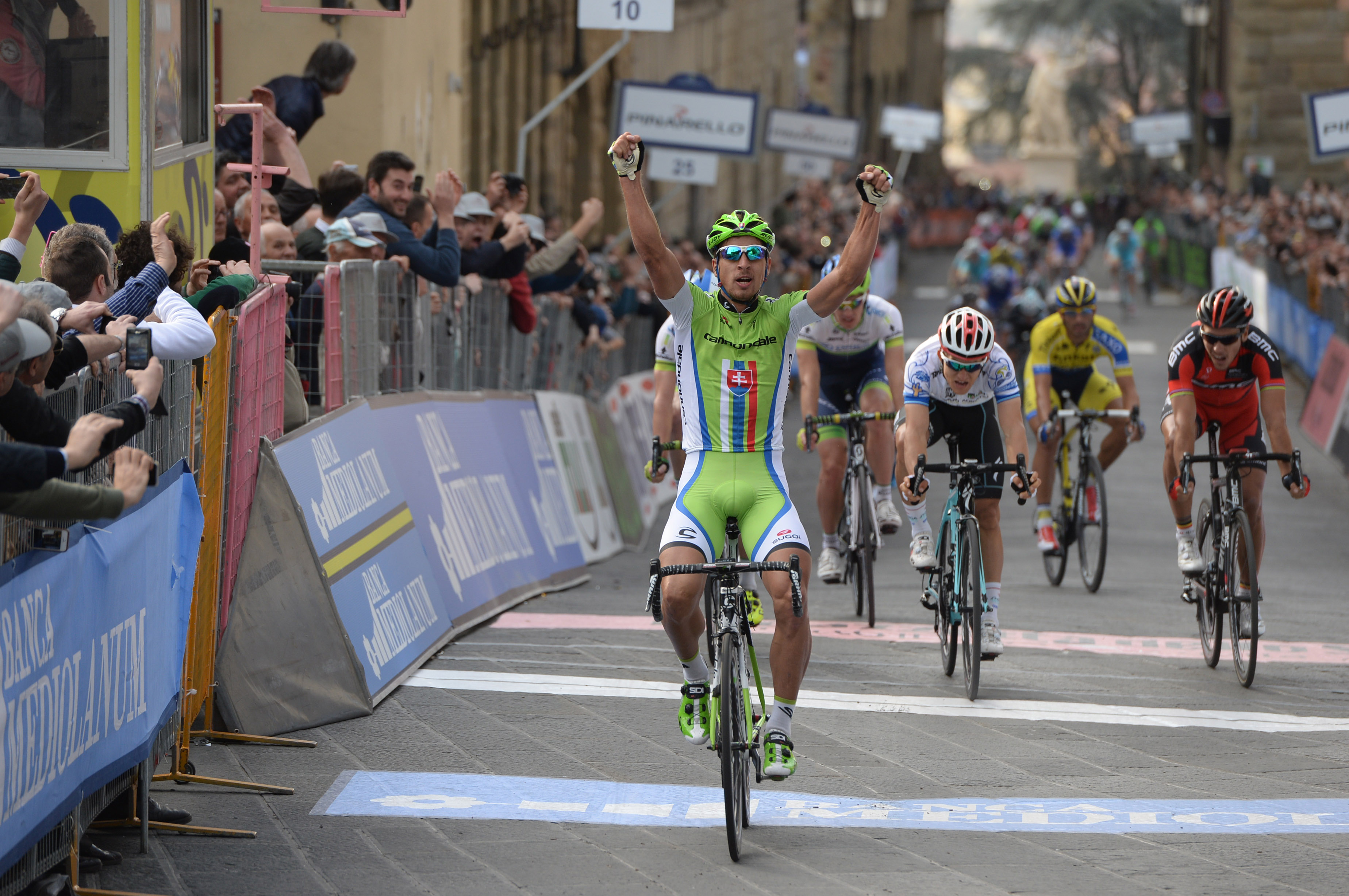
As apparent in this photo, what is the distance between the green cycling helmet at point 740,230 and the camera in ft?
21.6

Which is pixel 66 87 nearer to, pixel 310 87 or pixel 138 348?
pixel 138 348

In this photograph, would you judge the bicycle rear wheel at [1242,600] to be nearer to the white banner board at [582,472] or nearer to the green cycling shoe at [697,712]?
the green cycling shoe at [697,712]

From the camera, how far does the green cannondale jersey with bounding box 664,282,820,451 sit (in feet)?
21.6

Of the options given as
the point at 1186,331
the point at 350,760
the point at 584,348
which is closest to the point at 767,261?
the point at 350,760

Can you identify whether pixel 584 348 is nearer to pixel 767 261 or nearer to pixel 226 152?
pixel 226 152

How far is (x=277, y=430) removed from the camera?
8.10m

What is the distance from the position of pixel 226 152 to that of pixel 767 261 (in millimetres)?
5094

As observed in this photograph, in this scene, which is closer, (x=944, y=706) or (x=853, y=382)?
(x=944, y=706)

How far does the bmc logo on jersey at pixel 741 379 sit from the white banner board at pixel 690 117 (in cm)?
1407

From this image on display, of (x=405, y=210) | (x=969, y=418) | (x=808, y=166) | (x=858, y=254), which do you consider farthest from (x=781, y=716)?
(x=808, y=166)

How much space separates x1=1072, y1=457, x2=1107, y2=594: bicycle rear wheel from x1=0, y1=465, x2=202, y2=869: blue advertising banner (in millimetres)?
7526

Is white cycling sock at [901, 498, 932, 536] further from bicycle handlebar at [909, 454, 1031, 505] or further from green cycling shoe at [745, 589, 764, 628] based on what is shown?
green cycling shoe at [745, 589, 764, 628]

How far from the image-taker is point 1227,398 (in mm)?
9883

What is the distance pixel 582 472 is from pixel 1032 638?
455 cm
